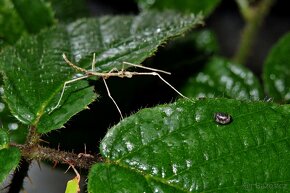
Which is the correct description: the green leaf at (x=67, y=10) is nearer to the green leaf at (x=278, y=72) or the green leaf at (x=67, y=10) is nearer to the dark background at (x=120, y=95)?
the dark background at (x=120, y=95)

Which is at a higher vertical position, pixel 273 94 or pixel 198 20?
pixel 198 20

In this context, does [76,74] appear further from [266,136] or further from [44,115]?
[266,136]

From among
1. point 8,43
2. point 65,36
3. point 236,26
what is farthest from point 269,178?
point 236,26

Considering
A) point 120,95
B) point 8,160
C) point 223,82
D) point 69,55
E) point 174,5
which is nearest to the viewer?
point 8,160

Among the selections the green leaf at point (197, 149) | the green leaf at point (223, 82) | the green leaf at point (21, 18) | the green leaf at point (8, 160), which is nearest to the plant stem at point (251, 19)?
the green leaf at point (223, 82)

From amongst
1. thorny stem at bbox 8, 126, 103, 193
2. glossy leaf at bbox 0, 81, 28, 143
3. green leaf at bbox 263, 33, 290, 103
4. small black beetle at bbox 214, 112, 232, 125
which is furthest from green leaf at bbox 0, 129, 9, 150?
green leaf at bbox 263, 33, 290, 103

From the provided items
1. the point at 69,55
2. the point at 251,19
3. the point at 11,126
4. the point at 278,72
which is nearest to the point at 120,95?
the point at 69,55

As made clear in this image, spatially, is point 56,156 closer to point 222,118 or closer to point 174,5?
point 222,118
